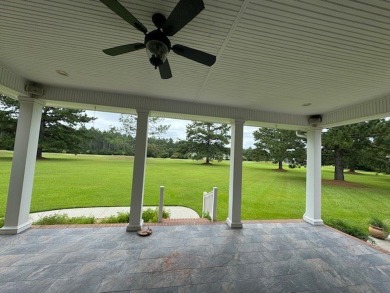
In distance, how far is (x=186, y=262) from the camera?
273 centimetres

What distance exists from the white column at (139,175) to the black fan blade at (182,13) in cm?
264

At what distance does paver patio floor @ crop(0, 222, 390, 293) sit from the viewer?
7.38ft

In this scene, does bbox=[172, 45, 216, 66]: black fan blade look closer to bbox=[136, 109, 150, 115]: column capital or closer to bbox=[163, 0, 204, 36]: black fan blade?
bbox=[163, 0, 204, 36]: black fan blade

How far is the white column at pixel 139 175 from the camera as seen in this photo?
3791 millimetres

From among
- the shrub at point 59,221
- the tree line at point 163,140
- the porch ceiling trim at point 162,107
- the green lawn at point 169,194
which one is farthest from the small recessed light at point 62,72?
the tree line at point 163,140

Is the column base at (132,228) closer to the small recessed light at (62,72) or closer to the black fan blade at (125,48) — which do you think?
the small recessed light at (62,72)

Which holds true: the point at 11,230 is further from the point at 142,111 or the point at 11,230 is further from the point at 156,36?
the point at 156,36

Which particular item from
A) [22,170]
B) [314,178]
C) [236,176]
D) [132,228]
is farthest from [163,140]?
[314,178]

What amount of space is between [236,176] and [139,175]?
7.06 ft

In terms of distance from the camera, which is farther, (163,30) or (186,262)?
(186,262)

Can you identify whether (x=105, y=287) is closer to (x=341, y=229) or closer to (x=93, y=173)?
(x=341, y=229)

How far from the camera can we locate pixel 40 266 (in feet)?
8.16

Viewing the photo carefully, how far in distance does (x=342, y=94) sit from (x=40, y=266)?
5.27m

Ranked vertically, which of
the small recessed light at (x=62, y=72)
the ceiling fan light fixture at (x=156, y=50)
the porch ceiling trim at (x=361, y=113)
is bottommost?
the ceiling fan light fixture at (x=156, y=50)
